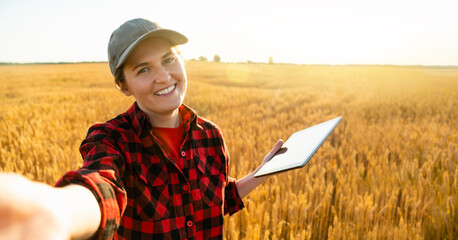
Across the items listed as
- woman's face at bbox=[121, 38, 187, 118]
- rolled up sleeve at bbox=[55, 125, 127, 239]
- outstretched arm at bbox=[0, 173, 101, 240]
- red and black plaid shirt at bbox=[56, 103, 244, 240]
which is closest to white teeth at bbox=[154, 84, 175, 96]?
woman's face at bbox=[121, 38, 187, 118]

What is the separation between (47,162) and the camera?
10.7 feet

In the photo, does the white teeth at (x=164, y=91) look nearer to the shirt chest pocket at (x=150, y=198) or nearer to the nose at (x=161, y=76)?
the nose at (x=161, y=76)

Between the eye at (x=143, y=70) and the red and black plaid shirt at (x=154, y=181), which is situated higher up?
the eye at (x=143, y=70)

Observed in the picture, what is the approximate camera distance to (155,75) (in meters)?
1.16

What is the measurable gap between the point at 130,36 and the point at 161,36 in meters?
0.13

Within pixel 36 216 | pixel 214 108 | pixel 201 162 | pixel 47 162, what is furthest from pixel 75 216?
pixel 214 108

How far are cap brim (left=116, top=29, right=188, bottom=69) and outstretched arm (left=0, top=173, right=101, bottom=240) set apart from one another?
0.67 metres

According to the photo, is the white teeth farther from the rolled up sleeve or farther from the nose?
the rolled up sleeve

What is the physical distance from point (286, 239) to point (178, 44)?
138 centimetres

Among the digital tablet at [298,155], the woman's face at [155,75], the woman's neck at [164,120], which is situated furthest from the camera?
the woman's neck at [164,120]

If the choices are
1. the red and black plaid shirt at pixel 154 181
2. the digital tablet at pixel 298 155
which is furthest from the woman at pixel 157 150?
the digital tablet at pixel 298 155

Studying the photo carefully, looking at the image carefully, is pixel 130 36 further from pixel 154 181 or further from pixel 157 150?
pixel 154 181

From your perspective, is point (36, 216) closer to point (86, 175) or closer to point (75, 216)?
point (75, 216)

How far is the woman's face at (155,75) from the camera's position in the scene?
114 cm
